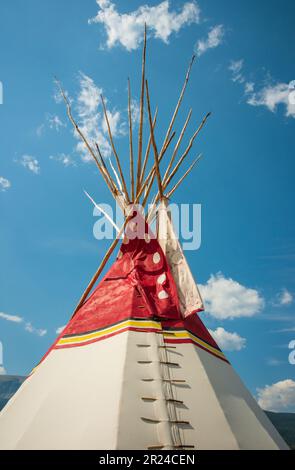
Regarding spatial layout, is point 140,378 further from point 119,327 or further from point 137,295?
point 137,295

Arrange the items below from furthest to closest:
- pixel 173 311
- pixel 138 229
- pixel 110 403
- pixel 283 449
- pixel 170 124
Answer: pixel 170 124, pixel 138 229, pixel 173 311, pixel 283 449, pixel 110 403

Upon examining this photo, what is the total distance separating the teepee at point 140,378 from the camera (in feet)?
9.82

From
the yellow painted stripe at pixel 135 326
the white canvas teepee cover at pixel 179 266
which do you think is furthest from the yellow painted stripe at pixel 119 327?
the white canvas teepee cover at pixel 179 266

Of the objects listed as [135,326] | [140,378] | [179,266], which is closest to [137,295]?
[135,326]

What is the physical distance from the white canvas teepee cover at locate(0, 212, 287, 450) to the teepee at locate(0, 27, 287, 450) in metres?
0.01

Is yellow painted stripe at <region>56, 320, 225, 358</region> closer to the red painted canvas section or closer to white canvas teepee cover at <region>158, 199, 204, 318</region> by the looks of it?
the red painted canvas section

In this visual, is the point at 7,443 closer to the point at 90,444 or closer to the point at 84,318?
the point at 90,444

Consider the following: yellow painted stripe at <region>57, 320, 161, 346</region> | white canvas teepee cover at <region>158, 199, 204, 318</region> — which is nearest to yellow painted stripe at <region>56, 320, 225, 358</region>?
yellow painted stripe at <region>57, 320, 161, 346</region>

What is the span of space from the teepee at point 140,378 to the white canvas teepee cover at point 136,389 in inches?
0.5

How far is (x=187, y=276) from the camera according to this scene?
504 cm

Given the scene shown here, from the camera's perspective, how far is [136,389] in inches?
131

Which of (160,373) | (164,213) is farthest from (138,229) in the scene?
(160,373)

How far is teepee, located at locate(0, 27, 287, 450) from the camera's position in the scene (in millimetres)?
2994
